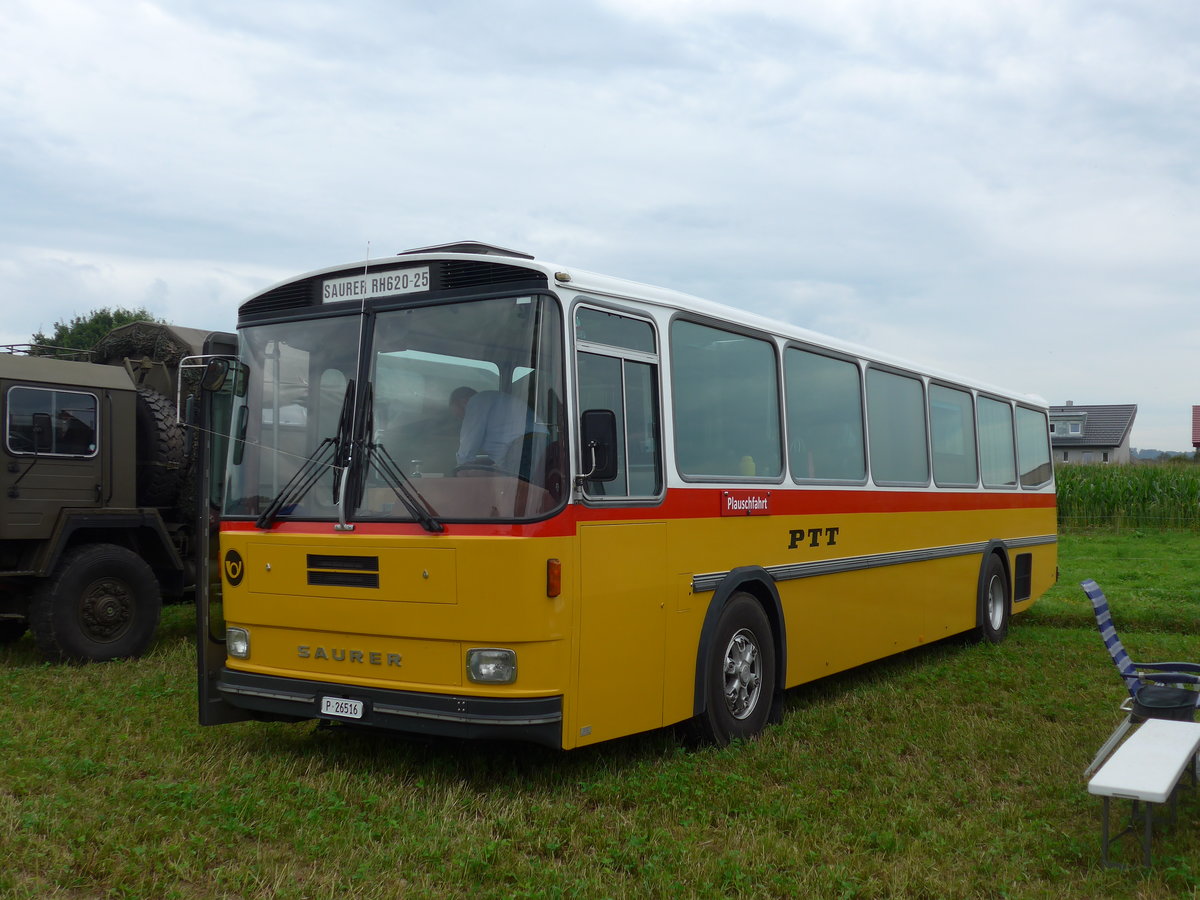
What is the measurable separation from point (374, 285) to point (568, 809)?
3.00 metres

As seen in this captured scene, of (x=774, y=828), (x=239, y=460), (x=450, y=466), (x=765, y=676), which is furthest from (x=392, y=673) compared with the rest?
(x=765, y=676)

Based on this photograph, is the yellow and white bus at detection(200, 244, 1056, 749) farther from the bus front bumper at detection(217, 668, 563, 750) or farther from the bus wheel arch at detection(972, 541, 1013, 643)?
the bus wheel arch at detection(972, 541, 1013, 643)

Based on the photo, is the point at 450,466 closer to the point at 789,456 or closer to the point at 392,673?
the point at 392,673

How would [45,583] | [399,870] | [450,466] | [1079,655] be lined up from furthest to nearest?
[1079,655]
[45,583]
[450,466]
[399,870]

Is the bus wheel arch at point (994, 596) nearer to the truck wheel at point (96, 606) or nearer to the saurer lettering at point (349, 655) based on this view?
the saurer lettering at point (349, 655)

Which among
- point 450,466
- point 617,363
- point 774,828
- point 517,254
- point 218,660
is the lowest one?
point 774,828

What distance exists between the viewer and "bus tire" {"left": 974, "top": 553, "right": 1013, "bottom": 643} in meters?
12.2

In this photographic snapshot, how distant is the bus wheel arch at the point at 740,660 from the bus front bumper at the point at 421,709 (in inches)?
56.2

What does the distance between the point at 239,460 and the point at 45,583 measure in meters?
4.37

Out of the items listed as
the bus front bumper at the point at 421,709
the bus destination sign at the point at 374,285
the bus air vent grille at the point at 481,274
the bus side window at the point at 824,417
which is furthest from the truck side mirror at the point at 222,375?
the bus side window at the point at 824,417

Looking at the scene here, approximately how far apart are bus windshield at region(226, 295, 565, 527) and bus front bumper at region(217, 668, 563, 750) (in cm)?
92

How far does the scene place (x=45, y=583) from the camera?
32.9 ft

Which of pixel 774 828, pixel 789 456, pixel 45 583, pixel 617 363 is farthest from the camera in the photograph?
pixel 45 583

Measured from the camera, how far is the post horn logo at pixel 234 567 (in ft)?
21.7
